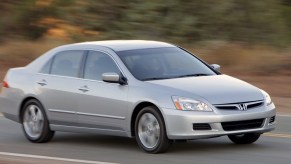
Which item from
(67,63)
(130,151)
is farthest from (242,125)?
(67,63)

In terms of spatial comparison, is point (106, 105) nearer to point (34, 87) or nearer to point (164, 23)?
point (34, 87)

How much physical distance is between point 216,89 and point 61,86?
2.39m

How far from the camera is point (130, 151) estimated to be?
1102 cm

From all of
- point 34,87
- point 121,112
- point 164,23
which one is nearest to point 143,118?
point 121,112

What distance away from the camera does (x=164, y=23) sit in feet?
83.0

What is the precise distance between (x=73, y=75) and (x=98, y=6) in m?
15.2

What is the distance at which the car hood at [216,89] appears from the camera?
10.3 meters

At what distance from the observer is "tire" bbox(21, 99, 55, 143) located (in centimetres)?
1211

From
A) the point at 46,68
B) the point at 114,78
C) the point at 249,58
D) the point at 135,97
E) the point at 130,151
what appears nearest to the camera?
the point at 135,97

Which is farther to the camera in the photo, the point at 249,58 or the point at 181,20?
the point at 181,20

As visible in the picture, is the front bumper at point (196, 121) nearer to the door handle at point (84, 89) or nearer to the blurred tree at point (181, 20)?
the door handle at point (84, 89)

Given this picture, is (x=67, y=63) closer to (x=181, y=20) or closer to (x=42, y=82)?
(x=42, y=82)

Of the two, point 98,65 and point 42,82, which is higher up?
point 98,65

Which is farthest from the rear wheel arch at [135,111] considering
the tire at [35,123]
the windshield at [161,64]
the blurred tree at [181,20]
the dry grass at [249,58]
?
the blurred tree at [181,20]
